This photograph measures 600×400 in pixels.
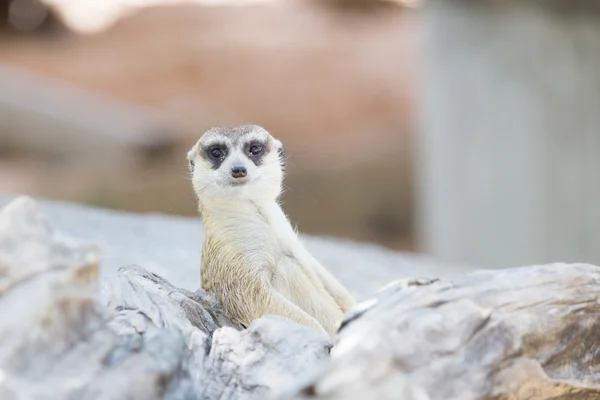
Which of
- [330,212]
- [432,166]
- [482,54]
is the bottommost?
[330,212]

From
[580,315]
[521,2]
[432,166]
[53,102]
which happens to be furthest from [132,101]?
[580,315]

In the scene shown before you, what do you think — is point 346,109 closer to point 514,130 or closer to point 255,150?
point 514,130

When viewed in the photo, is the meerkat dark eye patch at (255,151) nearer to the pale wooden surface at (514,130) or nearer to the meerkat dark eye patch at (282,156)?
the meerkat dark eye patch at (282,156)

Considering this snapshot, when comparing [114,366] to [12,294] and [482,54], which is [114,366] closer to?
[12,294]

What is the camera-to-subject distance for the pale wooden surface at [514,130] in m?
7.76

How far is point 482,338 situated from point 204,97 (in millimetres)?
12040

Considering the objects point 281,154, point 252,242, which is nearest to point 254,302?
point 252,242

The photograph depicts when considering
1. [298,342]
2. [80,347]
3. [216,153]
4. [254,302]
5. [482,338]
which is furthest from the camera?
[216,153]

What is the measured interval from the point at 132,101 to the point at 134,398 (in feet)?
A: 39.5

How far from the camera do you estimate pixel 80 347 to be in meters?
1.87

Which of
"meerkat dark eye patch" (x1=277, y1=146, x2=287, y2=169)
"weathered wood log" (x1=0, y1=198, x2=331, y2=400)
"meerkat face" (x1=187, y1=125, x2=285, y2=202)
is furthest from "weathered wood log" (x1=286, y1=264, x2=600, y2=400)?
"meerkat dark eye patch" (x1=277, y1=146, x2=287, y2=169)

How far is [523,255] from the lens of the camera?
7961 millimetres

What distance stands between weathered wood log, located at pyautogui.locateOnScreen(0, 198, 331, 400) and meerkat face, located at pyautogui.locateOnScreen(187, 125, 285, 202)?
3.20ft

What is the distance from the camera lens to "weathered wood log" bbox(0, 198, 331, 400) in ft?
5.88
